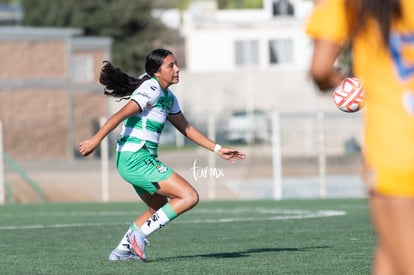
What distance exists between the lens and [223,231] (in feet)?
45.7

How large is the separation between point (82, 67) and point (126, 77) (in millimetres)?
45989

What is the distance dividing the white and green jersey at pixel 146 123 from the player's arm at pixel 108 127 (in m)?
0.18

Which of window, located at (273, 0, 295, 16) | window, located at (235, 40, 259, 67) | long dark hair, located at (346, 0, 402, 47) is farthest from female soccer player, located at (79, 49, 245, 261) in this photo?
window, located at (273, 0, 295, 16)

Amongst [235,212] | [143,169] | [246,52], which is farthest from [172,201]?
[246,52]

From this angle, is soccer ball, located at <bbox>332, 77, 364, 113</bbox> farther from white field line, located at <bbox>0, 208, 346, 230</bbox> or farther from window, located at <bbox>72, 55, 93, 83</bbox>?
window, located at <bbox>72, 55, 93, 83</bbox>

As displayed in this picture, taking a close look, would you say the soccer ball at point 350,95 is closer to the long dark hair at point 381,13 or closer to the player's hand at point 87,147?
the player's hand at point 87,147

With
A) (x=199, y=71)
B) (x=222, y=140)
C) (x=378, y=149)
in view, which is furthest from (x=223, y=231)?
(x=199, y=71)

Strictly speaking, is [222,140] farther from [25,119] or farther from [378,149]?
[378,149]

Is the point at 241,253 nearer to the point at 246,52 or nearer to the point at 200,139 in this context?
the point at 200,139

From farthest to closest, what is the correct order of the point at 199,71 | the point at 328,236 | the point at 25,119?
the point at 199,71, the point at 25,119, the point at 328,236

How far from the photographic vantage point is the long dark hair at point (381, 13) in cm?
480

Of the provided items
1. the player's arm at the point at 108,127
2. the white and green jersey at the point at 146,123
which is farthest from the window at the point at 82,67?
the player's arm at the point at 108,127

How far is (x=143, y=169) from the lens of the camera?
398 inches

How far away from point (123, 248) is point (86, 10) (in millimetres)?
67489
